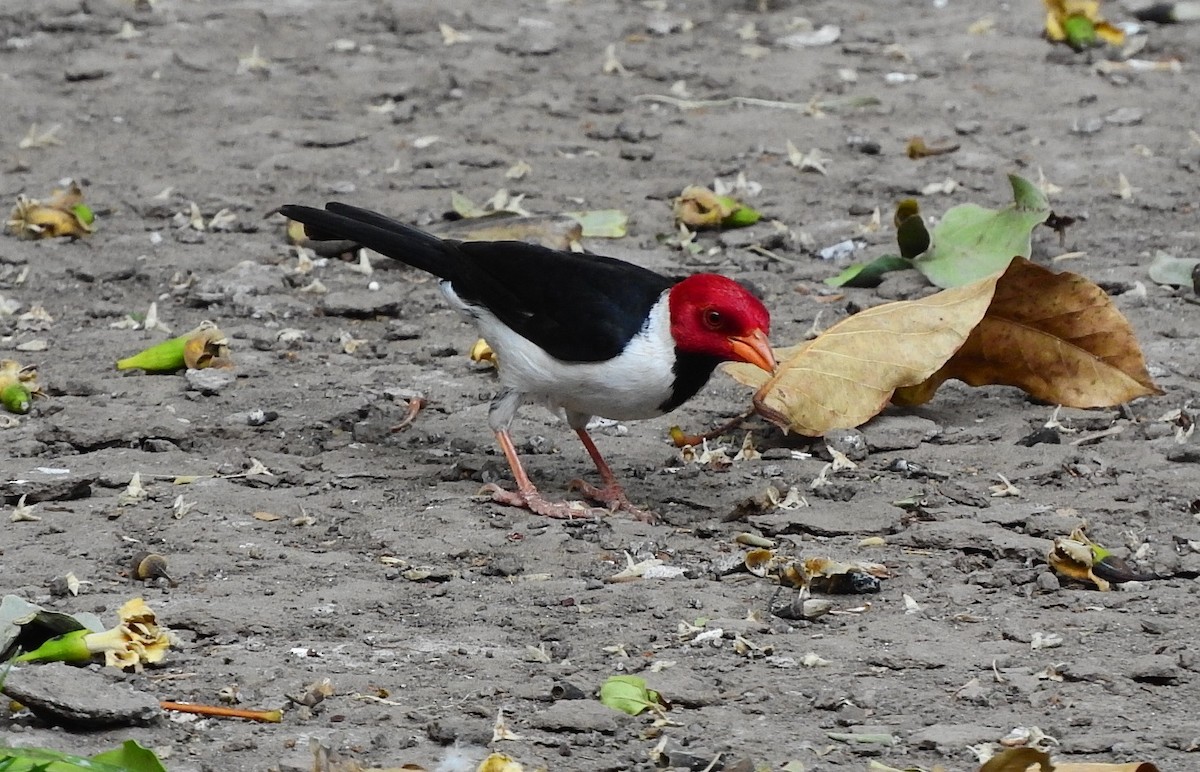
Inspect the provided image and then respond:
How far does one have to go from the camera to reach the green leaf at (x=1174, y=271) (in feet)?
20.4

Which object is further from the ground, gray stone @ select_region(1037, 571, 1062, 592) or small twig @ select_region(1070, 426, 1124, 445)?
gray stone @ select_region(1037, 571, 1062, 592)

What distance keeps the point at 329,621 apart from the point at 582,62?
18.9 feet

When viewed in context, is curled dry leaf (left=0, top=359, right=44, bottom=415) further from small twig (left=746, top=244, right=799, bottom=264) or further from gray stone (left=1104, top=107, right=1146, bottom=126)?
gray stone (left=1104, top=107, right=1146, bottom=126)

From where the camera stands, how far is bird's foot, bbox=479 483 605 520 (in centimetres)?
483

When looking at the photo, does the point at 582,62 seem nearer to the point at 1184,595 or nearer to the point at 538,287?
the point at 538,287

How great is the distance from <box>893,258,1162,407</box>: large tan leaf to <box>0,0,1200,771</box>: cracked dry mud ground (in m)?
0.11

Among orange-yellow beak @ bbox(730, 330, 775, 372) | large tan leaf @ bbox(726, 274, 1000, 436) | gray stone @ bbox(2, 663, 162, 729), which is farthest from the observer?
large tan leaf @ bbox(726, 274, 1000, 436)

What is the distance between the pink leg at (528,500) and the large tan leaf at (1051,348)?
3.90 feet

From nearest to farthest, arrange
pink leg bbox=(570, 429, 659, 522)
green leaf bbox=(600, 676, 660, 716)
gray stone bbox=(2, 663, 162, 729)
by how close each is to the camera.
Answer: gray stone bbox=(2, 663, 162, 729), green leaf bbox=(600, 676, 660, 716), pink leg bbox=(570, 429, 659, 522)

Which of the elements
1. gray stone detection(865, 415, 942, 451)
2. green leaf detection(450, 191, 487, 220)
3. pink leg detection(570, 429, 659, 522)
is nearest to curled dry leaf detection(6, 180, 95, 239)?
green leaf detection(450, 191, 487, 220)

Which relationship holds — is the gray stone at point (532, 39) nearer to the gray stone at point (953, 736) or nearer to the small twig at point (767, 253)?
the small twig at point (767, 253)

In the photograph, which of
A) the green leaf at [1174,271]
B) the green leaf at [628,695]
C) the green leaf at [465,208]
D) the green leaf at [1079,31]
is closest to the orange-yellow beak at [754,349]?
the green leaf at [628,695]

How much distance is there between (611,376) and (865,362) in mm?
832

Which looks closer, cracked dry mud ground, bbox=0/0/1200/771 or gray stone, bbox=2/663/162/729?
gray stone, bbox=2/663/162/729
